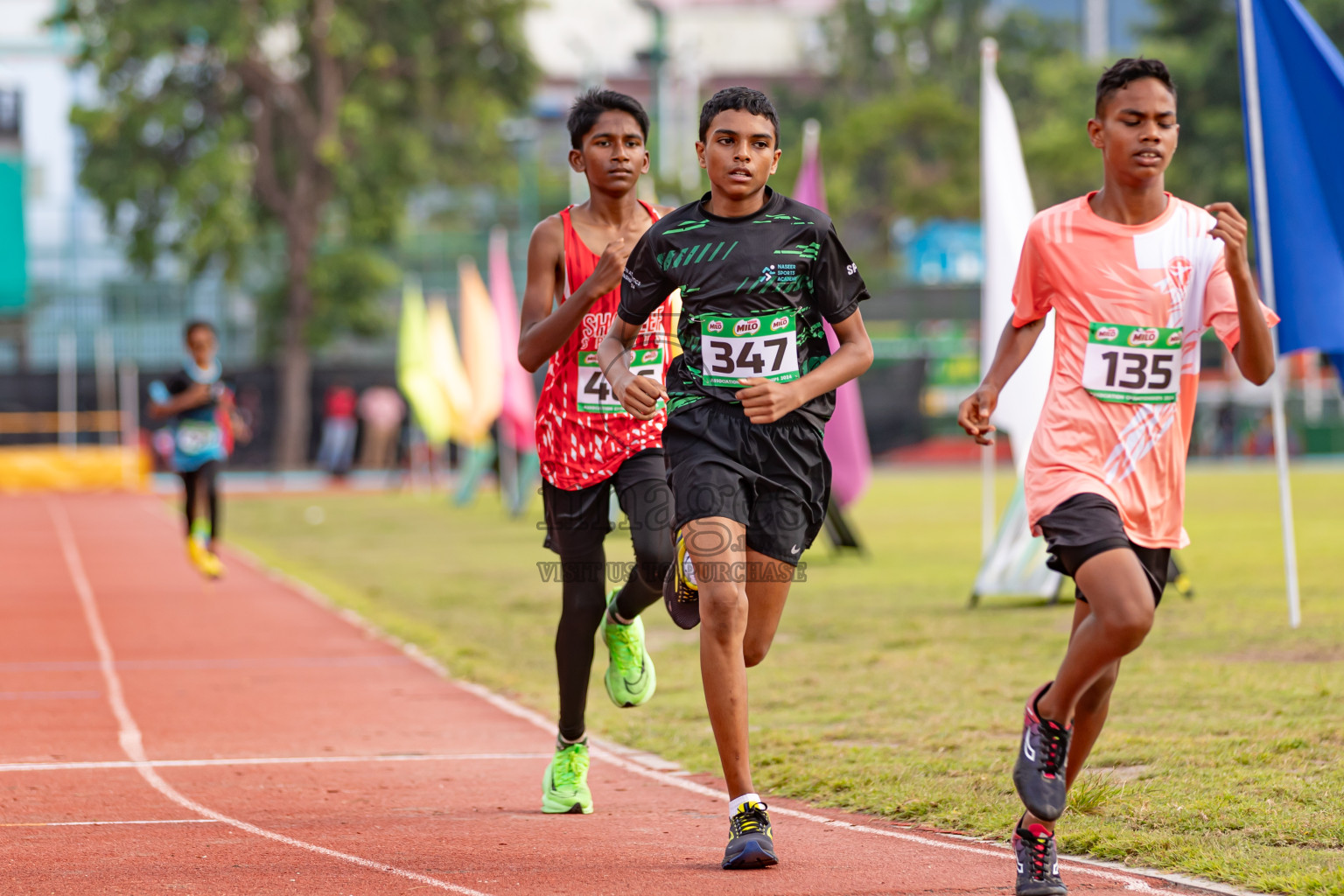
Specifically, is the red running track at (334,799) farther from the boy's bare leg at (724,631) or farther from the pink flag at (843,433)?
the pink flag at (843,433)

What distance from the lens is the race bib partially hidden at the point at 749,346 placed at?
5.13 metres

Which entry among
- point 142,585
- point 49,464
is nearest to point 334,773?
point 142,585

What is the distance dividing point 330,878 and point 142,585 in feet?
37.6

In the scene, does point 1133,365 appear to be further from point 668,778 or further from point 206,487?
point 206,487

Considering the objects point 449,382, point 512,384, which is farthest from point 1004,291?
point 449,382

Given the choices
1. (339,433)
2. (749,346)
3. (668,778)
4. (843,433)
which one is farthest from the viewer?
(339,433)

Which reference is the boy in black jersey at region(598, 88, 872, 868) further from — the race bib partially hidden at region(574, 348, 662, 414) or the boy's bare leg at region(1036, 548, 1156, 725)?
the boy's bare leg at region(1036, 548, 1156, 725)

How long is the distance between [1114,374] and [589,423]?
1866 mm

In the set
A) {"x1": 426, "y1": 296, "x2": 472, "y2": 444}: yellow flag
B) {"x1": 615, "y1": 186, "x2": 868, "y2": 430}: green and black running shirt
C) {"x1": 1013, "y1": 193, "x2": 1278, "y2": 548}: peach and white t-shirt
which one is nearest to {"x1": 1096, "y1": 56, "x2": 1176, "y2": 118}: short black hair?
{"x1": 1013, "y1": 193, "x2": 1278, "y2": 548}: peach and white t-shirt

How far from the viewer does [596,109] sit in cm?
585

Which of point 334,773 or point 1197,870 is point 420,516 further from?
point 1197,870

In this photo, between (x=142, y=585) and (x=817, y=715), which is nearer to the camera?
(x=817, y=715)

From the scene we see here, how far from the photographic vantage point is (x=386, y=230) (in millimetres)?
41938

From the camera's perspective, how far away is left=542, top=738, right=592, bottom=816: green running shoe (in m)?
5.95
